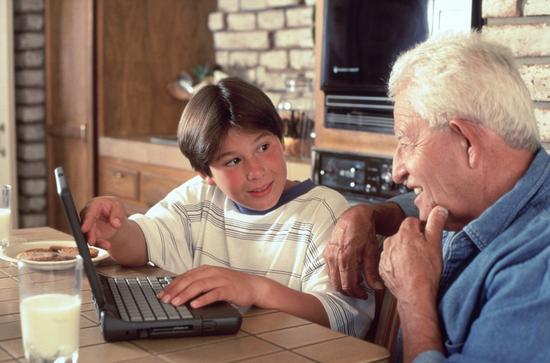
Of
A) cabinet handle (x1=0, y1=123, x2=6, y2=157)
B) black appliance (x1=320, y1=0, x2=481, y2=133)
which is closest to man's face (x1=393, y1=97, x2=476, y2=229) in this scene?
black appliance (x1=320, y1=0, x2=481, y2=133)

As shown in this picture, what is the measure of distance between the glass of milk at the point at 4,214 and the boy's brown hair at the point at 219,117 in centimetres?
42

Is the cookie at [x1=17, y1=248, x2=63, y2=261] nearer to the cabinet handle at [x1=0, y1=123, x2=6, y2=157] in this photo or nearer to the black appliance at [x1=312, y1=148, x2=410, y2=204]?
the black appliance at [x1=312, y1=148, x2=410, y2=204]

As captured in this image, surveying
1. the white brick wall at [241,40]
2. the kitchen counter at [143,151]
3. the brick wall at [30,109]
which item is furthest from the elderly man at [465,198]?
the brick wall at [30,109]

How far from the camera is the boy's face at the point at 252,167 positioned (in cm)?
172

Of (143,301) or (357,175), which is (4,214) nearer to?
(143,301)

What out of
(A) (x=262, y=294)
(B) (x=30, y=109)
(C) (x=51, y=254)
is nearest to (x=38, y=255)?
(C) (x=51, y=254)

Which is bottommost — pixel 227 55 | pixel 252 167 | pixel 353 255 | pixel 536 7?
pixel 353 255

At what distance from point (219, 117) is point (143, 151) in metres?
2.16

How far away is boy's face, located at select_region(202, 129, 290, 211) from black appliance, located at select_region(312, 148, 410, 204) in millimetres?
867

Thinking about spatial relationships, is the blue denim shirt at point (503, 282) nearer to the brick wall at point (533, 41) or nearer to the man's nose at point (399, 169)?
the man's nose at point (399, 169)

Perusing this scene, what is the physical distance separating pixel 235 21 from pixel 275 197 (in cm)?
258

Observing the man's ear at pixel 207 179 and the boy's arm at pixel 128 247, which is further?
the man's ear at pixel 207 179

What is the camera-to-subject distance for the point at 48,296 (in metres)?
1.06

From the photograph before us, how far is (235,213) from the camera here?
1.82 meters
